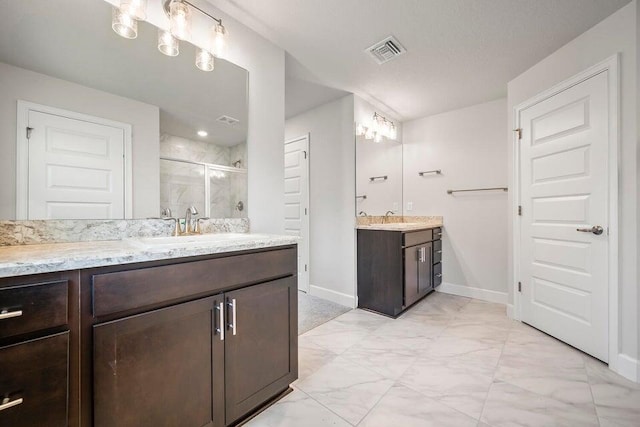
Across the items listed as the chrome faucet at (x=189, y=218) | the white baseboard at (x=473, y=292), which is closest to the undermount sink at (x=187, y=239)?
the chrome faucet at (x=189, y=218)

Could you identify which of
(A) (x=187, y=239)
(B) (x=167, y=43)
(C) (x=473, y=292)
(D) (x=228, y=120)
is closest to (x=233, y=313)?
(A) (x=187, y=239)

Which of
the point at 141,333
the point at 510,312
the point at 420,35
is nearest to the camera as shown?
the point at 141,333

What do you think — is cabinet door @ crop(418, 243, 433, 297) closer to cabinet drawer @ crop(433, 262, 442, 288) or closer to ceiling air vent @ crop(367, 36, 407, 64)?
cabinet drawer @ crop(433, 262, 442, 288)

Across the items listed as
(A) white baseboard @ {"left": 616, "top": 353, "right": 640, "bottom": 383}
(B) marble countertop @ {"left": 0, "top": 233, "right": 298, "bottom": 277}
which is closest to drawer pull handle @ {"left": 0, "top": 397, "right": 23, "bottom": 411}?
(B) marble countertop @ {"left": 0, "top": 233, "right": 298, "bottom": 277}

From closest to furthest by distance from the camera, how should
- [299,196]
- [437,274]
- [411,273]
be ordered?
[411,273]
[437,274]
[299,196]

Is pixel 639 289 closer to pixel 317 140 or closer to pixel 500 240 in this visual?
pixel 500 240

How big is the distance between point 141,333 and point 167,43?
4.88 ft

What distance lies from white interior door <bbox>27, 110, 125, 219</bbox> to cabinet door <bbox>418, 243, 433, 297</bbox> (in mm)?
2778

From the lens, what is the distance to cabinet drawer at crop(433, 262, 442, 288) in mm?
3388

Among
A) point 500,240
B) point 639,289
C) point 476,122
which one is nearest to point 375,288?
point 500,240

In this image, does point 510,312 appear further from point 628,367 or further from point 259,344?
point 259,344

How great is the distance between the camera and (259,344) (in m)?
1.32

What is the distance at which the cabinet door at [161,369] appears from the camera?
2.90ft

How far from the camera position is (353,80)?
8.91 ft
